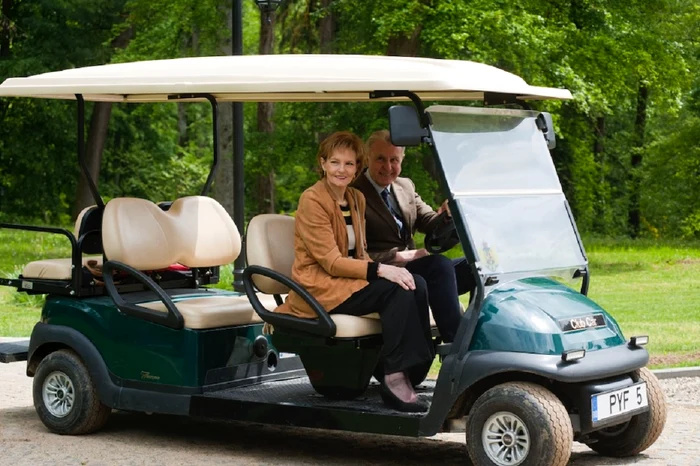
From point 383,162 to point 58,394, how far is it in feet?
6.81

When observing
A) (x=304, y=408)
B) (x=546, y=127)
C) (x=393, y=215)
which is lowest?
(x=304, y=408)

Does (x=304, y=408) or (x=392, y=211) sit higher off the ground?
(x=392, y=211)

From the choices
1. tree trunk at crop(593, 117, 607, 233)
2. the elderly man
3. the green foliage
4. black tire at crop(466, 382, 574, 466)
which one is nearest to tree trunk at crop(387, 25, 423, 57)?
the green foliage

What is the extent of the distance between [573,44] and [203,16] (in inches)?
228

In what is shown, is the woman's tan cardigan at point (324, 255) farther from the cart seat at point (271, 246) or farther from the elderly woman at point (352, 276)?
the cart seat at point (271, 246)

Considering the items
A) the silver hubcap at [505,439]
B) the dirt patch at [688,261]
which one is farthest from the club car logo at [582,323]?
the dirt patch at [688,261]

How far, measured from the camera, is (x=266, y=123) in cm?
2498

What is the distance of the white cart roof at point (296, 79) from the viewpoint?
19.3ft

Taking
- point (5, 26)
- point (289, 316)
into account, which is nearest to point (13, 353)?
point (289, 316)

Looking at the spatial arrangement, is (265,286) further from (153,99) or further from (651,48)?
(651,48)

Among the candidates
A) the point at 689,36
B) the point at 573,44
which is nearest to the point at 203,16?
the point at 573,44

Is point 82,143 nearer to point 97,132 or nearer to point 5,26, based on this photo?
point 97,132

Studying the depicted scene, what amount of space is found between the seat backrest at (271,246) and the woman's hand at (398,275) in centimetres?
64

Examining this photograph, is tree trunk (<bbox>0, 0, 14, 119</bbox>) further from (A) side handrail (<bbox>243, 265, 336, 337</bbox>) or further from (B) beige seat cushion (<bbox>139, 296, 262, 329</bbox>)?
(A) side handrail (<bbox>243, 265, 336, 337</bbox>)
